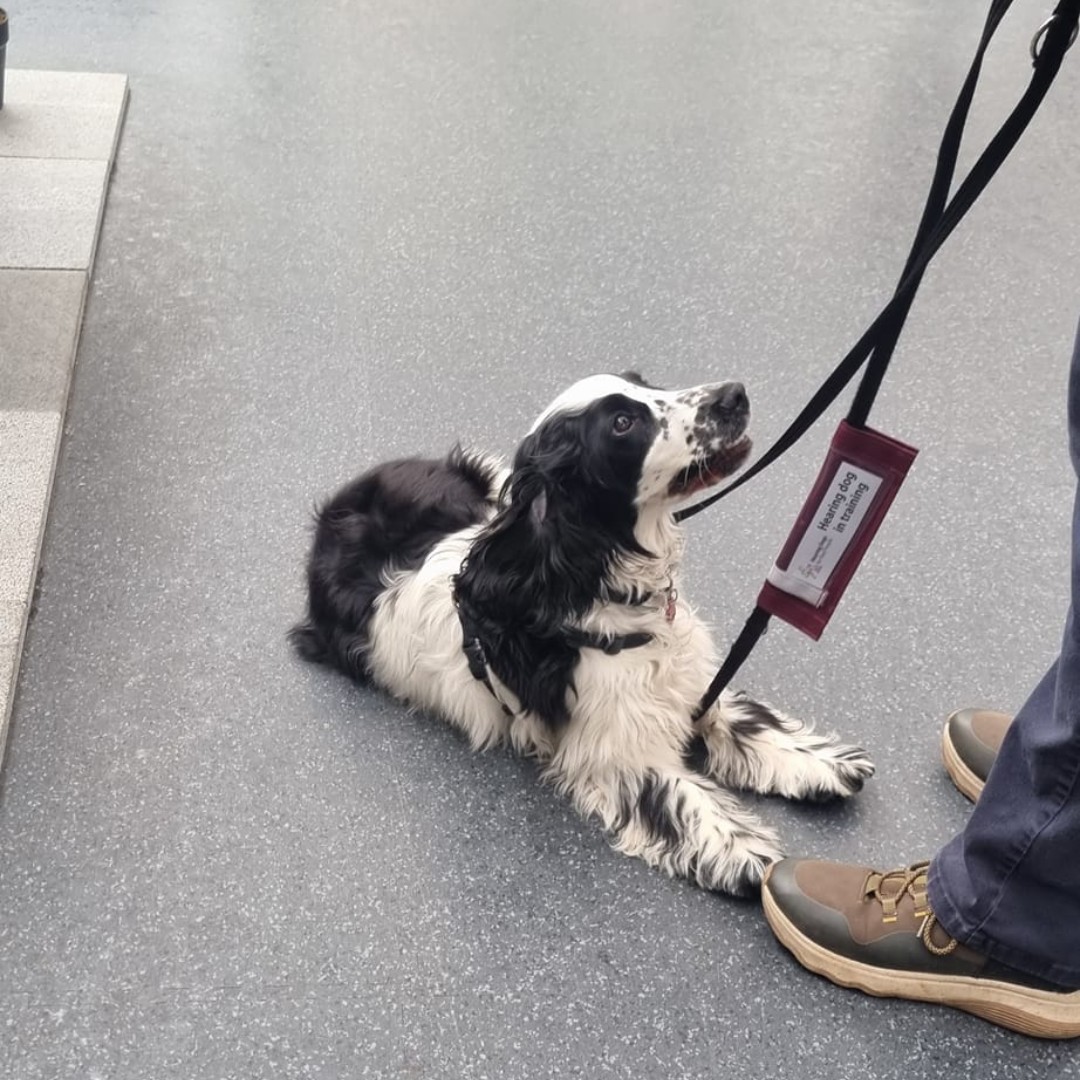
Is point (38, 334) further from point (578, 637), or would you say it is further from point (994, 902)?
point (994, 902)

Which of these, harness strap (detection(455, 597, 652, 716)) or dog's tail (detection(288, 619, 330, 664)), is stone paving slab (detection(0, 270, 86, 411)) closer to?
dog's tail (detection(288, 619, 330, 664))

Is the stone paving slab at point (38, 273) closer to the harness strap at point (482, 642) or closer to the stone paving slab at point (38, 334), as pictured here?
the stone paving slab at point (38, 334)

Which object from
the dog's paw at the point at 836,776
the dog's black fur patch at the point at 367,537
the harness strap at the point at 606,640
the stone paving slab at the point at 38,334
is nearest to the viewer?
the harness strap at the point at 606,640

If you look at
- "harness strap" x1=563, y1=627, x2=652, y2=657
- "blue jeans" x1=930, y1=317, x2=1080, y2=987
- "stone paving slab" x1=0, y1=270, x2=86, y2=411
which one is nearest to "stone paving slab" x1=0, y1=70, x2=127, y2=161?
"stone paving slab" x1=0, y1=270, x2=86, y2=411

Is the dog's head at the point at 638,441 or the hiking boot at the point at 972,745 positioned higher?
the dog's head at the point at 638,441

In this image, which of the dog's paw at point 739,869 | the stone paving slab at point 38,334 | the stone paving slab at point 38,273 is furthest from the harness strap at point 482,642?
the stone paving slab at point 38,334

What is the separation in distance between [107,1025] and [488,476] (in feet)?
3.60

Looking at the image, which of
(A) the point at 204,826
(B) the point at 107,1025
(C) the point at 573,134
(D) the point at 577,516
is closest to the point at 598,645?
(D) the point at 577,516

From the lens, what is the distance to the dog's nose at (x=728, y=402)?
68.6 inches

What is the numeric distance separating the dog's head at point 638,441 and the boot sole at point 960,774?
613 millimetres

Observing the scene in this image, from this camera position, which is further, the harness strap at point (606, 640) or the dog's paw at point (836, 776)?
the dog's paw at point (836, 776)

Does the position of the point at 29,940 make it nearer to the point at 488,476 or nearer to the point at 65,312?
Answer: the point at 488,476

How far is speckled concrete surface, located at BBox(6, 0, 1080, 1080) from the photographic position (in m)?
1.68

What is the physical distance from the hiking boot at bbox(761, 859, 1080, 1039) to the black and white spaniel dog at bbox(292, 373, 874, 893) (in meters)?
0.10
